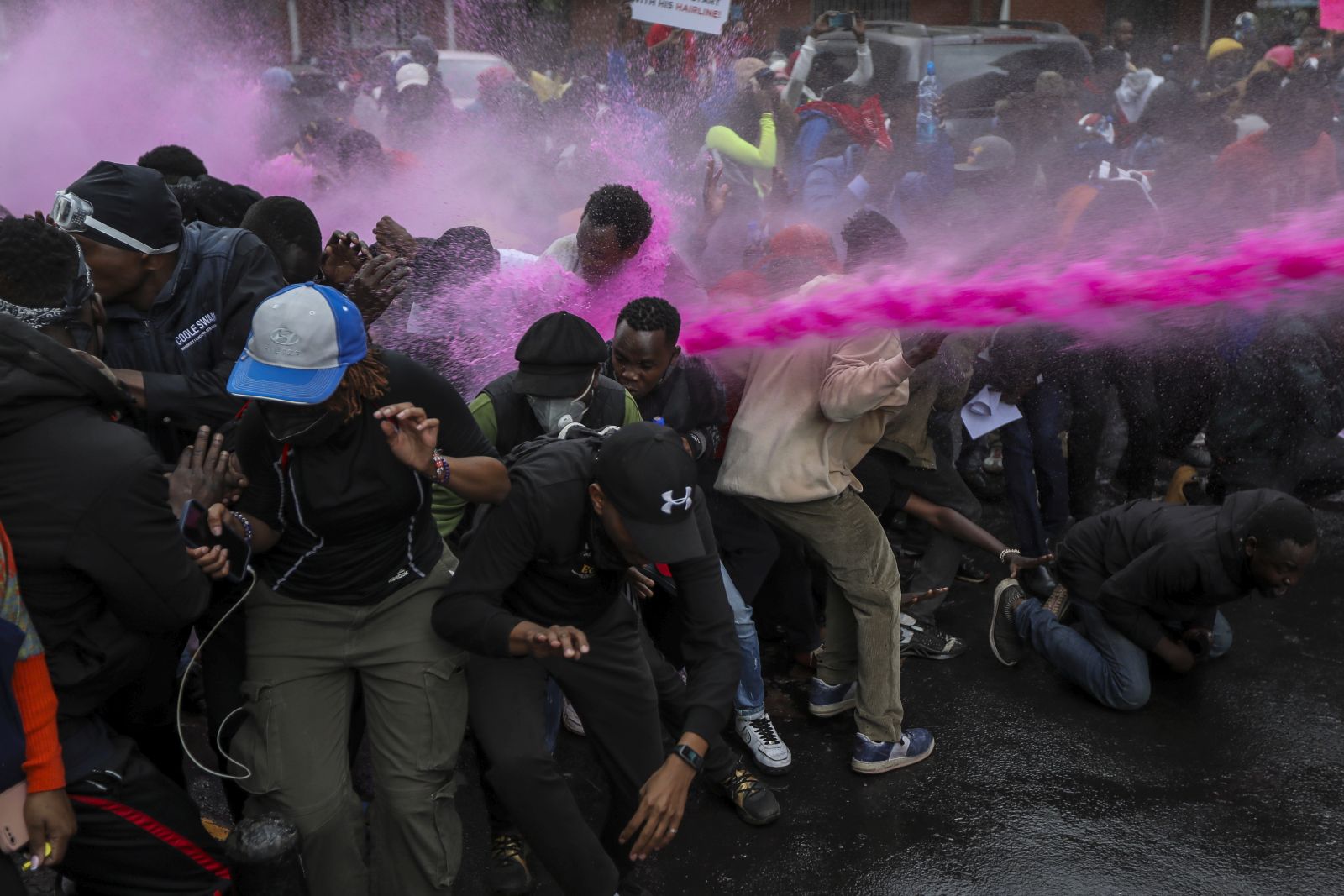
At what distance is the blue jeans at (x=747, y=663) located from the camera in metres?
4.14

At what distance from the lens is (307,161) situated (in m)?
7.57

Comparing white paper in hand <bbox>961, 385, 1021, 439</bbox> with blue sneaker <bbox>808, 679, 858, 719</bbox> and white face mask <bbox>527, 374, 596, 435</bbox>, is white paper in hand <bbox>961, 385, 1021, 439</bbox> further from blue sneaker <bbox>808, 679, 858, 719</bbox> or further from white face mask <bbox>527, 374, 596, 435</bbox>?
white face mask <bbox>527, 374, 596, 435</bbox>

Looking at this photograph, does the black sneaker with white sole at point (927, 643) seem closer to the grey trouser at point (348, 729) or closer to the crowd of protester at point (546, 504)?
the crowd of protester at point (546, 504)

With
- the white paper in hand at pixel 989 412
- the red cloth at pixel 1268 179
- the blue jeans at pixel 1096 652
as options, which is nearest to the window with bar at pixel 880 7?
the red cloth at pixel 1268 179

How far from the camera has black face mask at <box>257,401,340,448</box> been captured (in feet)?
9.15

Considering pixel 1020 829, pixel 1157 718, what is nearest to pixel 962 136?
pixel 1157 718

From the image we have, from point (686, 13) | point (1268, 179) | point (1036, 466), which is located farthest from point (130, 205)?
point (1268, 179)

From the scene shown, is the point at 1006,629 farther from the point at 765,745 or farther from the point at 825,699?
the point at 765,745

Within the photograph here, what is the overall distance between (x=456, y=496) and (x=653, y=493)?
106 cm

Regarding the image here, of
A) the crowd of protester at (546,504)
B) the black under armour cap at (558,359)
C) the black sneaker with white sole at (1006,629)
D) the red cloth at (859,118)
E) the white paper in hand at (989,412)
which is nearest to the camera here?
the crowd of protester at (546,504)

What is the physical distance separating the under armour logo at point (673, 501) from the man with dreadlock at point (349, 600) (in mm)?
467

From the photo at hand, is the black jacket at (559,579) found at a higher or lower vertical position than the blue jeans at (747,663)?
higher

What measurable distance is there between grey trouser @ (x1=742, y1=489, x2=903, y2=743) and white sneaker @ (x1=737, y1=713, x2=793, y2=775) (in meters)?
0.29

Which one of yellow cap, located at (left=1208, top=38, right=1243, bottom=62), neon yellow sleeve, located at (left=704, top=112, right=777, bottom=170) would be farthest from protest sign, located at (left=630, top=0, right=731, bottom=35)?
yellow cap, located at (left=1208, top=38, right=1243, bottom=62)
